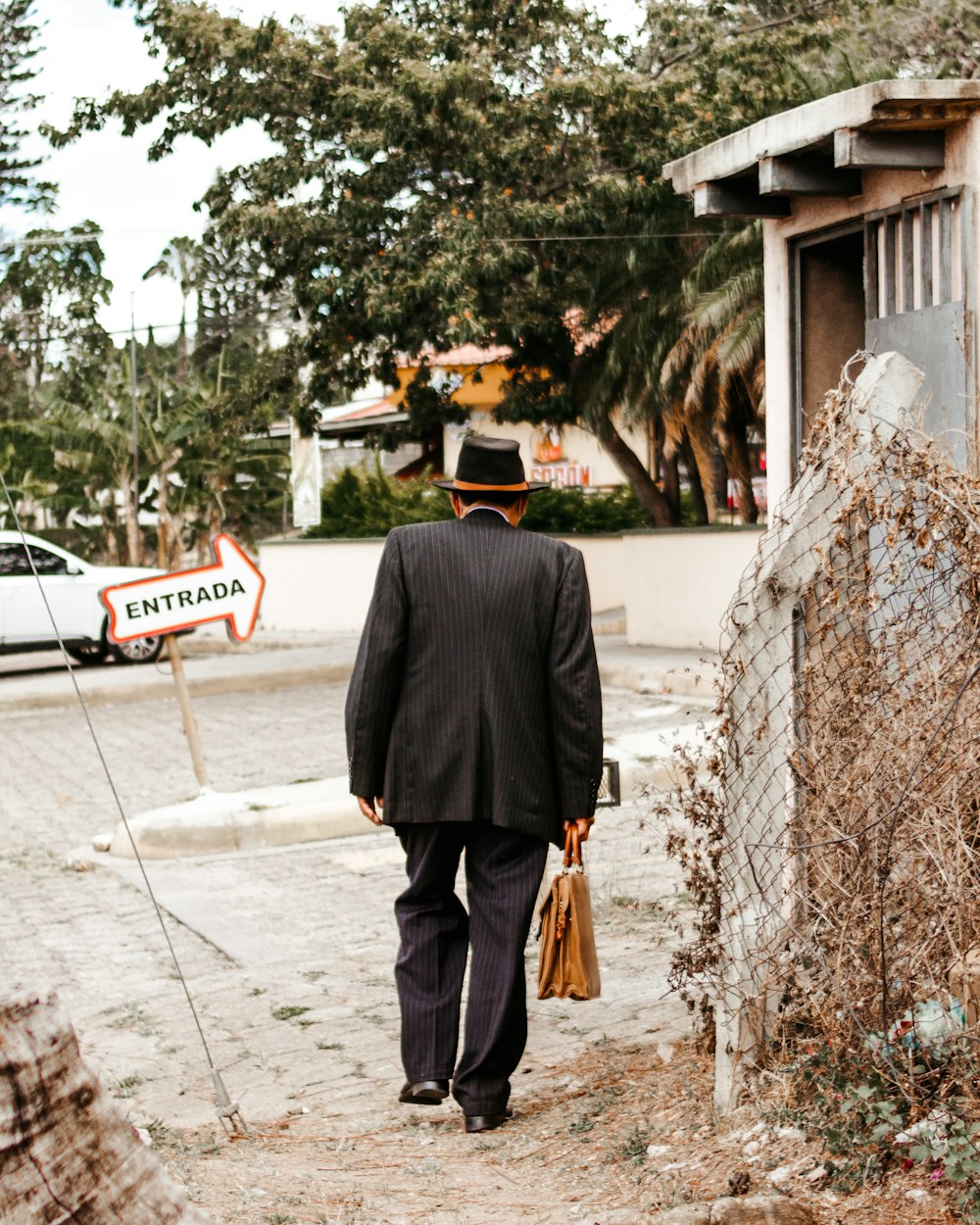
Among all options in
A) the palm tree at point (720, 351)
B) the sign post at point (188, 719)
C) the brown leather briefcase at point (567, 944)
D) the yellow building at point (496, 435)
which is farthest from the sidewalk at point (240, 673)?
the brown leather briefcase at point (567, 944)

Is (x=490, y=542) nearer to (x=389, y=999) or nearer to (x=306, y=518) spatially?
(x=389, y=999)

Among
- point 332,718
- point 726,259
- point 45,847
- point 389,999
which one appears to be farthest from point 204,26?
point 389,999

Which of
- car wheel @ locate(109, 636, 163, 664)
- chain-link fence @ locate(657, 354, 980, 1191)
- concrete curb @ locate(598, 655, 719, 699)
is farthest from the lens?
car wheel @ locate(109, 636, 163, 664)

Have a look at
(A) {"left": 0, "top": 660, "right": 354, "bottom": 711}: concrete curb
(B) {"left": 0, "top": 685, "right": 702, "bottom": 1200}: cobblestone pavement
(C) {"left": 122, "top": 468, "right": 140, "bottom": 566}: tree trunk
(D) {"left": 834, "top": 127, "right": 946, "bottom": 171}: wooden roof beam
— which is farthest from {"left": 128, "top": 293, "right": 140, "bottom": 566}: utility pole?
(D) {"left": 834, "top": 127, "right": 946, "bottom": 171}: wooden roof beam

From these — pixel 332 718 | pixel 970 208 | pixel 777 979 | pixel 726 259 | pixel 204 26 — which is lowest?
pixel 332 718

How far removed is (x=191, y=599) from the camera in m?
9.34

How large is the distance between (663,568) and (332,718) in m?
5.59

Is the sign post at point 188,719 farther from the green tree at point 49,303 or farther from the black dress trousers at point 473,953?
the green tree at point 49,303

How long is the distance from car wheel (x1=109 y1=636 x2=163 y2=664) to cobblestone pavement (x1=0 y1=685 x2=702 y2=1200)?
9.93 meters

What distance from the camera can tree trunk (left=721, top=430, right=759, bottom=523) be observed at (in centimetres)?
1945

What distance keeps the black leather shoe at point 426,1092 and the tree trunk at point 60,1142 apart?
5.72 ft

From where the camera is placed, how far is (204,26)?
1702 cm

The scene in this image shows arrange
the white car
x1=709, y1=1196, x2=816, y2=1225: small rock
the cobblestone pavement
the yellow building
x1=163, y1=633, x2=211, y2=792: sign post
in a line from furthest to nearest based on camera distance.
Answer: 1. the yellow building
2. the white car
3. x1=163, y1=633, x2=211, y2=792: sign post
4. the cobblestone pavement
5. x1=709, y1=1196, x2=816, y2=1225: small rock

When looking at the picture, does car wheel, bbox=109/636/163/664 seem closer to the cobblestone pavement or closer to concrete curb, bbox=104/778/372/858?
the cobblestone pavement
